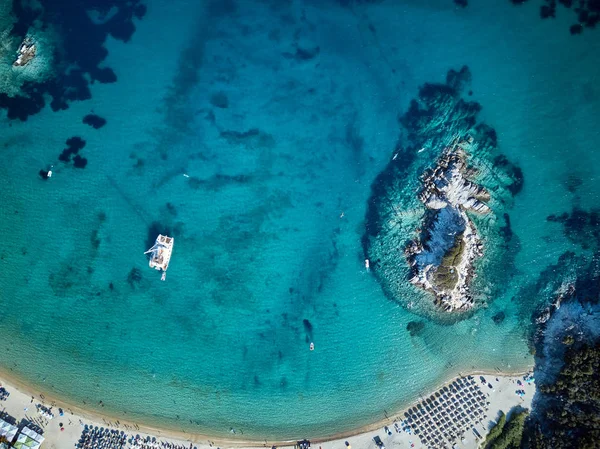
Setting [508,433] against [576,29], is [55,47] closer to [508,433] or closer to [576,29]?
[576,29]

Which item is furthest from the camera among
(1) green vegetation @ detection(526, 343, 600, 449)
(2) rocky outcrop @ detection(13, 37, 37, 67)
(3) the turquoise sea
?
(3) the turquoise sea

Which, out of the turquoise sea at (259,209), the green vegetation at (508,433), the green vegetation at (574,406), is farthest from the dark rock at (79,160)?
the green vegetation at (574,406)

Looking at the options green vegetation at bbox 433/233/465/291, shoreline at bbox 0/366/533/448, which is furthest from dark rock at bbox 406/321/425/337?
shoreline at bbox 0/366/533/448

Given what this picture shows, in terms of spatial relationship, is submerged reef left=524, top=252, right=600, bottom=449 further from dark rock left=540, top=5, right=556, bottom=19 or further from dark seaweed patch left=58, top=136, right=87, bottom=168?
dark seaweed patch left=58, top=136, right=87, bottom=168

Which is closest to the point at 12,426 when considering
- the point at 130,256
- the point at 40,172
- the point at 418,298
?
the point at 130,256

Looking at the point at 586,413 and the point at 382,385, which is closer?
the point at 586,413

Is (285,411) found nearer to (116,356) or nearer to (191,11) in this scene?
(116,356)

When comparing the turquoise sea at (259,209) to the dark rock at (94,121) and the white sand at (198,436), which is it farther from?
the white sand at (198,436)
